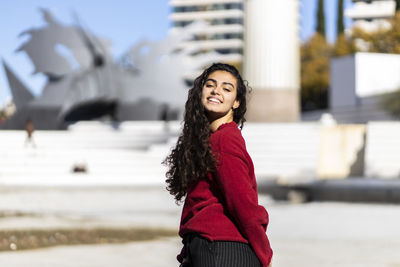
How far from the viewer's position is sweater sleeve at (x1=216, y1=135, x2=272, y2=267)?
7.96 ft

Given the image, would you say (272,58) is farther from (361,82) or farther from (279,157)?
(361,82)

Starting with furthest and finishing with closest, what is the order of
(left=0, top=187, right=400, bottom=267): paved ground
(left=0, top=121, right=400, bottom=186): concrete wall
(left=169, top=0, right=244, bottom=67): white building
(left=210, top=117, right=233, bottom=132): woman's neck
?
(left=169, top=0, right=244, bottom=67): white building → (left=0, top=121, right=400, bottom=186): concrete wall → (left=0, top=187, right=400, bottom=267): paved ground → (left=210, top=117, right=233, bottom=132): woman's neck

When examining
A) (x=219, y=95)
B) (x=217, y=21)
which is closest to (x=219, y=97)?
(x=219, y=95)

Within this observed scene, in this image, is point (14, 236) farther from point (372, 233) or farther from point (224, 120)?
point (224, 120)

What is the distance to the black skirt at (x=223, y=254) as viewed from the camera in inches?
96.7

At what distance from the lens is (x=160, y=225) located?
1028 cm

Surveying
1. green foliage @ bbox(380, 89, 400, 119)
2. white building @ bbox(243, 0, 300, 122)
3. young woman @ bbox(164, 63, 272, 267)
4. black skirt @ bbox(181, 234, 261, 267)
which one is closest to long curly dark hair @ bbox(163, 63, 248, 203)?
young woman @ bbox(164, 63, 272, 267)

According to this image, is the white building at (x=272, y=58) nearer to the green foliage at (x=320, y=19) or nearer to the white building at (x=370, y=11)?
the green foliage at (x=320, y=19)

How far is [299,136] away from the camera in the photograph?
883 inches

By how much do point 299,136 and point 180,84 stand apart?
715 inches

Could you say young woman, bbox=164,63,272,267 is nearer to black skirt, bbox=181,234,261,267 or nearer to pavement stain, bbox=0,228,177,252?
black skirt, bbox=181,234,261,267

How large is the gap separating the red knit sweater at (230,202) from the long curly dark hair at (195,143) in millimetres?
33

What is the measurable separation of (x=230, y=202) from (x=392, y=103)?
28.5 meters

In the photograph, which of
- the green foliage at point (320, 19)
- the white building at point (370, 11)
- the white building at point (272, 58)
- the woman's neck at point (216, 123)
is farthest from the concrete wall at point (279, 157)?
the white building at point (370, 11)
